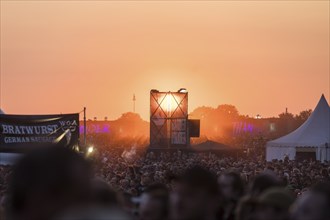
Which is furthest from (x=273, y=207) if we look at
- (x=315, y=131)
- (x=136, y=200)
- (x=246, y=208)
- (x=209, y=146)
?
(x=209, y=146)

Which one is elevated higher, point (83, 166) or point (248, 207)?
point (83, 166)

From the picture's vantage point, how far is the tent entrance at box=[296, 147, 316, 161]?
46578 millimetres

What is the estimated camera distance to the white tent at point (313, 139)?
46000mm

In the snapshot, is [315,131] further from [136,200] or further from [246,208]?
[246,208]

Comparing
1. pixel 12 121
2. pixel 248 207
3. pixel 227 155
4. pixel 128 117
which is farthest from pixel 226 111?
pixel 248 207

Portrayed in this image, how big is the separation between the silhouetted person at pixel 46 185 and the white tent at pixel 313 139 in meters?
43.4

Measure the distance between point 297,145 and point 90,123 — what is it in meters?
110

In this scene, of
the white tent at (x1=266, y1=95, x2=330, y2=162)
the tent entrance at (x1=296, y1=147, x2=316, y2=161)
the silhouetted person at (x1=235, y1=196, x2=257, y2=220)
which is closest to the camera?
the silhouetted person at (x1=235, y1=196, x2=257, y2=220)

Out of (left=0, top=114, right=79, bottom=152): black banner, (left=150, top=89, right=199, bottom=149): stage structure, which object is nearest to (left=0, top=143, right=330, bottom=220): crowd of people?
(left=0, top=114, right=79, bottom=152): black banner

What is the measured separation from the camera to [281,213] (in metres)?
5.88

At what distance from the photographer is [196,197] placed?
518cm

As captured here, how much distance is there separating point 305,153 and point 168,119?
7.98 m

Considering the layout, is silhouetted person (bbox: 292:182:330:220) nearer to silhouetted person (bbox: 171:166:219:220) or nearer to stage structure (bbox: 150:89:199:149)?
silhouetted person (bbox: 171:166:219:220)

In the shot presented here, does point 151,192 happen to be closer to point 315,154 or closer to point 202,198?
point 202,198
